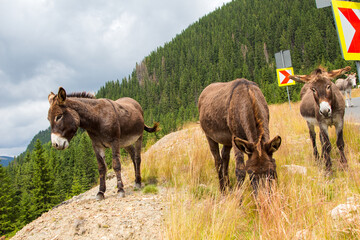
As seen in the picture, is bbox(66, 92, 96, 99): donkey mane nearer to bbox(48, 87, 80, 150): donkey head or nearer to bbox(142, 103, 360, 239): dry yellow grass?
bbox(48, 87, 80, 150): donkey head

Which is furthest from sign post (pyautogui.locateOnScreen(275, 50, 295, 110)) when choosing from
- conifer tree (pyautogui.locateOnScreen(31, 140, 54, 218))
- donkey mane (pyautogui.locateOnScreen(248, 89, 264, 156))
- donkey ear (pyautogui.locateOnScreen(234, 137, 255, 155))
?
conifer tree (pyautogui.locateOnScreen(31, 140, 54, 218))

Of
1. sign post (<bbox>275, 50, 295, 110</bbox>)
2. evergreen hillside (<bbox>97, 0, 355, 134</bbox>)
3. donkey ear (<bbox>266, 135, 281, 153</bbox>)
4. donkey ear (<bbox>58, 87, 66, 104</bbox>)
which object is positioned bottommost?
donkey ear (<bbox>266, 135, 281, 153</bbox>)

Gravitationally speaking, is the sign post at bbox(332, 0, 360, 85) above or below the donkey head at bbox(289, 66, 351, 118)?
above

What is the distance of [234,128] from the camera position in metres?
2.95

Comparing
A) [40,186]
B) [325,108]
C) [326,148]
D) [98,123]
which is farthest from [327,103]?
[40,186]

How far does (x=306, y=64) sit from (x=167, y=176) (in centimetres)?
7414

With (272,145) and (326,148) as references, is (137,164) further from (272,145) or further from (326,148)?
(326,148)

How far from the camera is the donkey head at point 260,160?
2314 millimetres

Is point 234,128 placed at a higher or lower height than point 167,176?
higher

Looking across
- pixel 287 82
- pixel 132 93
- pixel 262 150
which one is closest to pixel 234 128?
pixel 262 150

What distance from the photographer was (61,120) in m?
3.90

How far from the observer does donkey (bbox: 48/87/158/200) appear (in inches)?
154

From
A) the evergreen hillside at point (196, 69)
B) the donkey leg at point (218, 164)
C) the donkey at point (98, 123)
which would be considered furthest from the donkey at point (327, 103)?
the evergreen hillside at point (196, 69)

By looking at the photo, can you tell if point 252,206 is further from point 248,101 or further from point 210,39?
point 210,39
